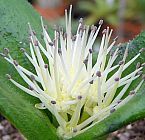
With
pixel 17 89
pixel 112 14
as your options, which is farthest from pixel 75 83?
pixel 112 14

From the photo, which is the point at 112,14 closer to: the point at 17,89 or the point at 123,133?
the point at 123,133

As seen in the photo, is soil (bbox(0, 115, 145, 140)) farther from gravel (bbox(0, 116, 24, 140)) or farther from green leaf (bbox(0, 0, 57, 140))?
green leaf (bbox(0, 0, 57, 140))

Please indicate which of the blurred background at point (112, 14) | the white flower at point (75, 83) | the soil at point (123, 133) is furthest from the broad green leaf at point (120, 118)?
the blurred background at point (112, 14)

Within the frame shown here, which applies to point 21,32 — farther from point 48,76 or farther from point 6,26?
point 48,76

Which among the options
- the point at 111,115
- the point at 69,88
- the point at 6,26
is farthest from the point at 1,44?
the point at 111,115

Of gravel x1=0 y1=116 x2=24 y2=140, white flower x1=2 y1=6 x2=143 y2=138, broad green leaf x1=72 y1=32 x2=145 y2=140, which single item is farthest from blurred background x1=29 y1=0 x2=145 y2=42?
broad green leaf x1=72 y1=32 x2=145 y2=140

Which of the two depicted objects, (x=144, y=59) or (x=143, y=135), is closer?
(x=144, y=59)
